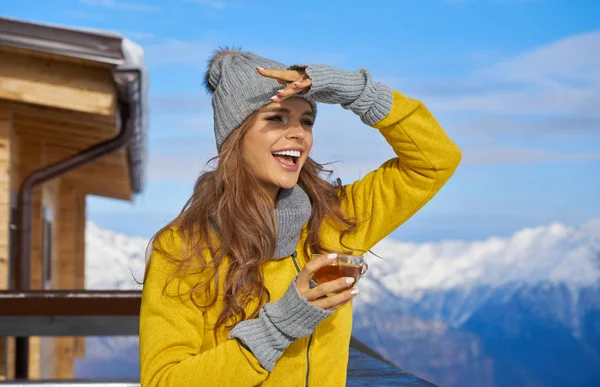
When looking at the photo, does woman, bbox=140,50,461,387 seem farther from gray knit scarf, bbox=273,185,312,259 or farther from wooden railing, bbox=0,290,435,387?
wooden railing, bbox=0,290,435,387

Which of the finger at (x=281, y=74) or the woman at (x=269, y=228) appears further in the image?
the finger at (x=281, y=74)

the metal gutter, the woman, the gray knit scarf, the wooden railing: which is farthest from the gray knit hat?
the metal gutter

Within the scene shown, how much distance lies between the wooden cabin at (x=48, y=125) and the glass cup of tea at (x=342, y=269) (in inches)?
179

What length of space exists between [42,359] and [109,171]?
10.4 feet

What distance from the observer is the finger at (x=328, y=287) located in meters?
2.17

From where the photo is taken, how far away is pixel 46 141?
9.58m

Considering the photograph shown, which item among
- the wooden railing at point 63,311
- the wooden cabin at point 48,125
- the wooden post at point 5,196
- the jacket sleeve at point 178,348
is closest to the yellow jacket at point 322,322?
the jacket sleeve at point 178,348

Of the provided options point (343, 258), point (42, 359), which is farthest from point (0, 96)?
point (343, 258)

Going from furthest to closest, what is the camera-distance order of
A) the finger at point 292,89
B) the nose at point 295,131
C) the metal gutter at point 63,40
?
the metal gutter at point 63,40 < the nose at point 295,131 < the finger at point 292,89

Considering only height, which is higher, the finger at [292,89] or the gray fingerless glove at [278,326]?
the finger at [292,89]

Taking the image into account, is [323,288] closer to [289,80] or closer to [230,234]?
[230,234]

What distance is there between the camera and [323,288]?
7.14 feet

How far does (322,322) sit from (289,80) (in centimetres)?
79

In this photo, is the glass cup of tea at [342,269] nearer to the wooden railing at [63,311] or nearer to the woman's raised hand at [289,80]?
the woman's raised hand at [289,80]
